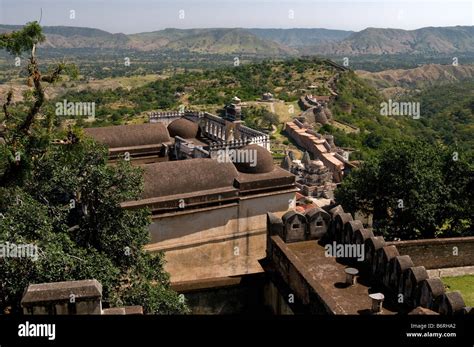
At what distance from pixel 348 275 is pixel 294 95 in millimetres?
94660

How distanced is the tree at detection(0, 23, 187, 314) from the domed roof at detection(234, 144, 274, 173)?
25.6 feet

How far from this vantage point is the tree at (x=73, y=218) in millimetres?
12773

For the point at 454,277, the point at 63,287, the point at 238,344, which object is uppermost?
the point at 238,344

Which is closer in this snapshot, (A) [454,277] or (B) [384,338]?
(B) [384,338]

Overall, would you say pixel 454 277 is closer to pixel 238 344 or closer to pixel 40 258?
pixel 40 258

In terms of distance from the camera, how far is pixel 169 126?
1185 inches

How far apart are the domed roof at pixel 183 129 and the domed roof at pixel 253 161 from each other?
672 centimetres

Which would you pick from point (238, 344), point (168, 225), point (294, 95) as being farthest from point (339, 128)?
point (238, 344)

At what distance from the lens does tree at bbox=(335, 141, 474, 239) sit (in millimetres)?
25359

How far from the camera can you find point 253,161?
2353 centimetres

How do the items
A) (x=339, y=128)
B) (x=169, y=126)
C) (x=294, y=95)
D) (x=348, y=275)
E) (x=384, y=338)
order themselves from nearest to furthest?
1. (x=384, y=338)
2. (x=348, y=275)
3. (x=169, y=126)
4. (x=339, y=128)
5. (x=294, y=95)
